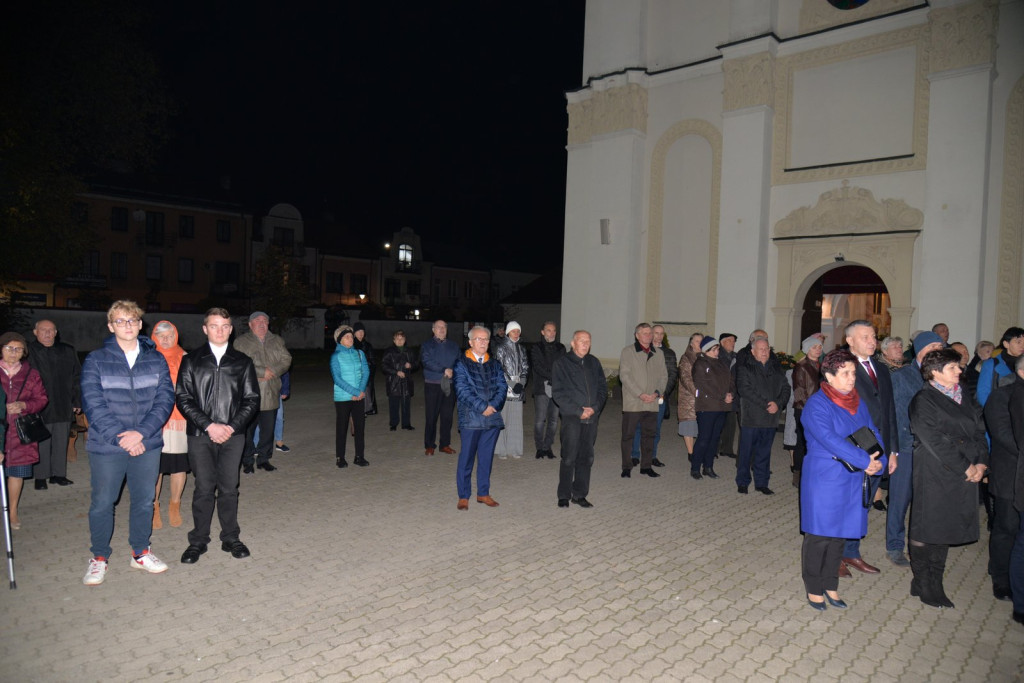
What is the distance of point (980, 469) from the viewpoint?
4.45 meters

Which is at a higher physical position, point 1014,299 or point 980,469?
point 1014,299

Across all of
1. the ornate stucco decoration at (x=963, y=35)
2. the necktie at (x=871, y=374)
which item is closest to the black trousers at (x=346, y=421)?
the necktie at (x=871, y=374)

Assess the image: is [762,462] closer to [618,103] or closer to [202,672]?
[202,672]

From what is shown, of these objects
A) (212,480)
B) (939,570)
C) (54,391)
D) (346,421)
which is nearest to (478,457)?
(212,480)

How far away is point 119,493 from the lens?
15.6 ft

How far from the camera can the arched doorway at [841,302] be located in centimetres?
1672


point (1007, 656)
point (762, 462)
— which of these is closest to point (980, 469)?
point (1007, 656)

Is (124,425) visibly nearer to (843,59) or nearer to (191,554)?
(191,554)

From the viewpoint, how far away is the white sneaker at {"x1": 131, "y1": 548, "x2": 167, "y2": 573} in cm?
491

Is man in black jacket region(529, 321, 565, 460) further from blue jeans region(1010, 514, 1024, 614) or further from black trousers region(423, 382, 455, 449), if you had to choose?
blue jeans region(1010, 514, 1024, 614)

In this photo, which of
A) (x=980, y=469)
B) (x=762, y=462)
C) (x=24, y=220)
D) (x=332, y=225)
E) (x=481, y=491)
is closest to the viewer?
(x=980, y=469)

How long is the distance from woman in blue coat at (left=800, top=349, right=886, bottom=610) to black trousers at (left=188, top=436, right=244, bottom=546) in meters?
4.64

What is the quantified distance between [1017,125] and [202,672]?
17812 millimetres

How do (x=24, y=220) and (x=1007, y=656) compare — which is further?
(x=24, y=220)
